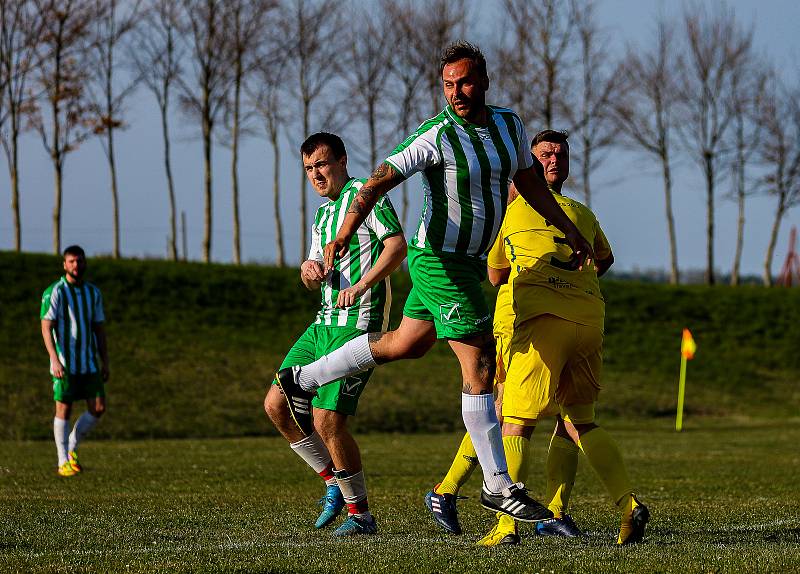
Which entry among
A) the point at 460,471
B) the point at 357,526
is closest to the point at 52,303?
the point at 357,526

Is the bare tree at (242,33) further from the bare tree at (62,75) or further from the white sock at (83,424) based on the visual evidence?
the white sock at (83,424)

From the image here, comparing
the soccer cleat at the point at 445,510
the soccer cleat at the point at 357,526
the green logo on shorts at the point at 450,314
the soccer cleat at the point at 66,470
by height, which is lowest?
the soccer cleat at the point at 66,470

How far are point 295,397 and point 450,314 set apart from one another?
1479mm

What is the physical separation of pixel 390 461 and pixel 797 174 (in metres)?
36.7

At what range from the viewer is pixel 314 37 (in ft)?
141

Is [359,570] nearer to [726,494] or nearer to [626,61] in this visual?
[726,494]

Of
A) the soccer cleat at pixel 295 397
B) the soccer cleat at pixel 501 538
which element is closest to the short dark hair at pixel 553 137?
the soccer cleat at pixel 295 397

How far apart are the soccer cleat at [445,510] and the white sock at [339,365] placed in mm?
868

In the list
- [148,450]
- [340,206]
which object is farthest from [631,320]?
[340,206]

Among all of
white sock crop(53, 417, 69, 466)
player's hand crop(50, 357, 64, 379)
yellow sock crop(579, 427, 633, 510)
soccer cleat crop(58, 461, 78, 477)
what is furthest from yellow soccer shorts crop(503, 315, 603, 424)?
player's hand crop(50, 357, 64, 379)

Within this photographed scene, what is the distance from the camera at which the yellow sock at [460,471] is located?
7164 millimetres

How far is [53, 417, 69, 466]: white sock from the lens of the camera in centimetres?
1305

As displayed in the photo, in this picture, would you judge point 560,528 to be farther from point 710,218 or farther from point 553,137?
point 710,218

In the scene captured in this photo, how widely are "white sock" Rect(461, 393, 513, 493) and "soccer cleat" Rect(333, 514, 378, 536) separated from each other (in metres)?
1.23
